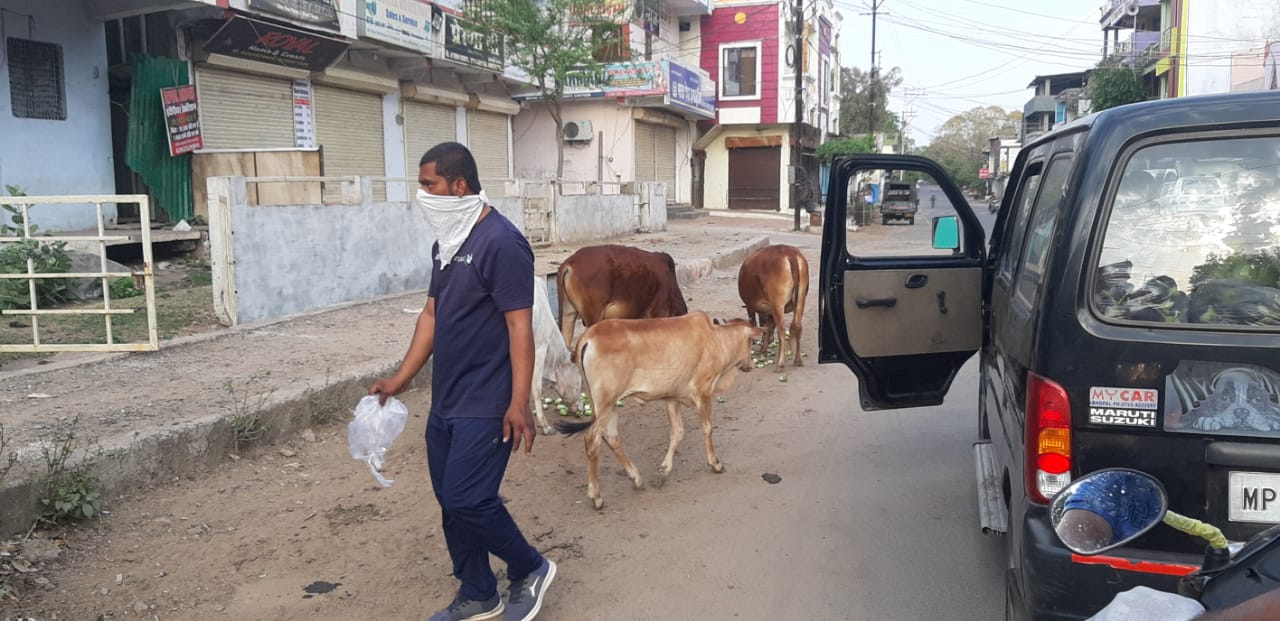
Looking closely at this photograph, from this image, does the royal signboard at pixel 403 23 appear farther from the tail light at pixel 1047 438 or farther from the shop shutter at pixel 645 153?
the tail light at pixel 1047 438

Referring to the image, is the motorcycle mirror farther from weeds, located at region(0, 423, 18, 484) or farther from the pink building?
the pink building

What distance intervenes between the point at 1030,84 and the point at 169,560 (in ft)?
233

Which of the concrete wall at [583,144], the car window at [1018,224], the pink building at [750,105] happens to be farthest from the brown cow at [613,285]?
the pink building at [750,105]

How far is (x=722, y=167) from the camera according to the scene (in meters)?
37.2

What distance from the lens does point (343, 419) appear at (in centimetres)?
645

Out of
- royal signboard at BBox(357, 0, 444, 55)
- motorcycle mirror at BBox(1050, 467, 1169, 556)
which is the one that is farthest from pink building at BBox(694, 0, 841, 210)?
motorcycle mirror at BBox(1050, 467, 1169, 556)

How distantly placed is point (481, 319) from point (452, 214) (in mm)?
406

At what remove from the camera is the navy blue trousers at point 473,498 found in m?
3.36

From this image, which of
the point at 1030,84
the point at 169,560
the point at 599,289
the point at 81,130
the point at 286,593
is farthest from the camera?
the point at 1030,84

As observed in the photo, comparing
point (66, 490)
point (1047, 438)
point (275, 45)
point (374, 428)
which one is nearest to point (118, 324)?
point (66, 490)

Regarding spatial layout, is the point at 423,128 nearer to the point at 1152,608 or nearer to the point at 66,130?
the point at 66,130

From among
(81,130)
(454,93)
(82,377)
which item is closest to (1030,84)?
(454,93)

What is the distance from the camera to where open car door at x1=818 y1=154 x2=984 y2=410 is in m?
4.48

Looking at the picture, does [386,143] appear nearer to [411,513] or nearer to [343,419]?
[343,419]
